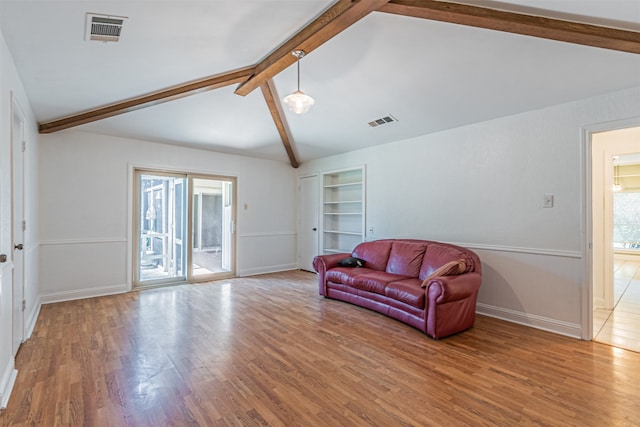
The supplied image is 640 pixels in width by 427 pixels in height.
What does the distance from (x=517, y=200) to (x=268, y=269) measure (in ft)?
15.7

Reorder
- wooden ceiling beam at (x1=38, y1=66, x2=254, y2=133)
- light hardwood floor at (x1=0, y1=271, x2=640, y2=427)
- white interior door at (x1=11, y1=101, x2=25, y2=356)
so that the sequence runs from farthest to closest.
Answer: wooden ceiling beam at (x1=38, y1=66, x2=254, y2=133), white interior door at (x1=11, y1=101, x2=25, y2=356), light hardwood floor at (x1=0, y1=271, x2=640, y2=427)

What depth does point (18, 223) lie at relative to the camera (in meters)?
2.84

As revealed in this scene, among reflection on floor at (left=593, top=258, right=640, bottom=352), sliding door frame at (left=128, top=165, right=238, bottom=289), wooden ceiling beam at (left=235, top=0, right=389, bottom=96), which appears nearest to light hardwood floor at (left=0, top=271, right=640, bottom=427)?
reflection on floor at (left=593, top=258, right=640, bottom=352)

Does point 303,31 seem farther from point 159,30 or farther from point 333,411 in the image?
point 333,411

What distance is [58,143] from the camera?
4.42 meters

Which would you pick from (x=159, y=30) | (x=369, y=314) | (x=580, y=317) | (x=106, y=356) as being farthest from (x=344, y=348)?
(x=159, y=30)

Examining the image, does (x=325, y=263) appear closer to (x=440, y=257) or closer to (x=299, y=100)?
(x=440, y=257)

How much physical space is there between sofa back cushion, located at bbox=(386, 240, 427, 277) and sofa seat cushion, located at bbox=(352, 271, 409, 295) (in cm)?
14

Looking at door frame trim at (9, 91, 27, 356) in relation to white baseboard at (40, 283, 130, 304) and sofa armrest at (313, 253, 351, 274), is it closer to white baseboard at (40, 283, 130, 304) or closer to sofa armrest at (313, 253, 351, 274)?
white baseboard at (40, 283, 130, 304)

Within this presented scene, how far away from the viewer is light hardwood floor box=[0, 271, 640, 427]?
6.41 ft

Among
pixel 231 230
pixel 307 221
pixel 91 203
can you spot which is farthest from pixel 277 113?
pixel 91 203

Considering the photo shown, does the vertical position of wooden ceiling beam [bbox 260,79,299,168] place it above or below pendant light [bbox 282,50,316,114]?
above

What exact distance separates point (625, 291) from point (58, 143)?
909 cm

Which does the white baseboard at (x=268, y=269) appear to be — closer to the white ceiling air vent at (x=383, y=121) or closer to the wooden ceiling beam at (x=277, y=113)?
the wooden ceiling beam at (x=277, y=113)
